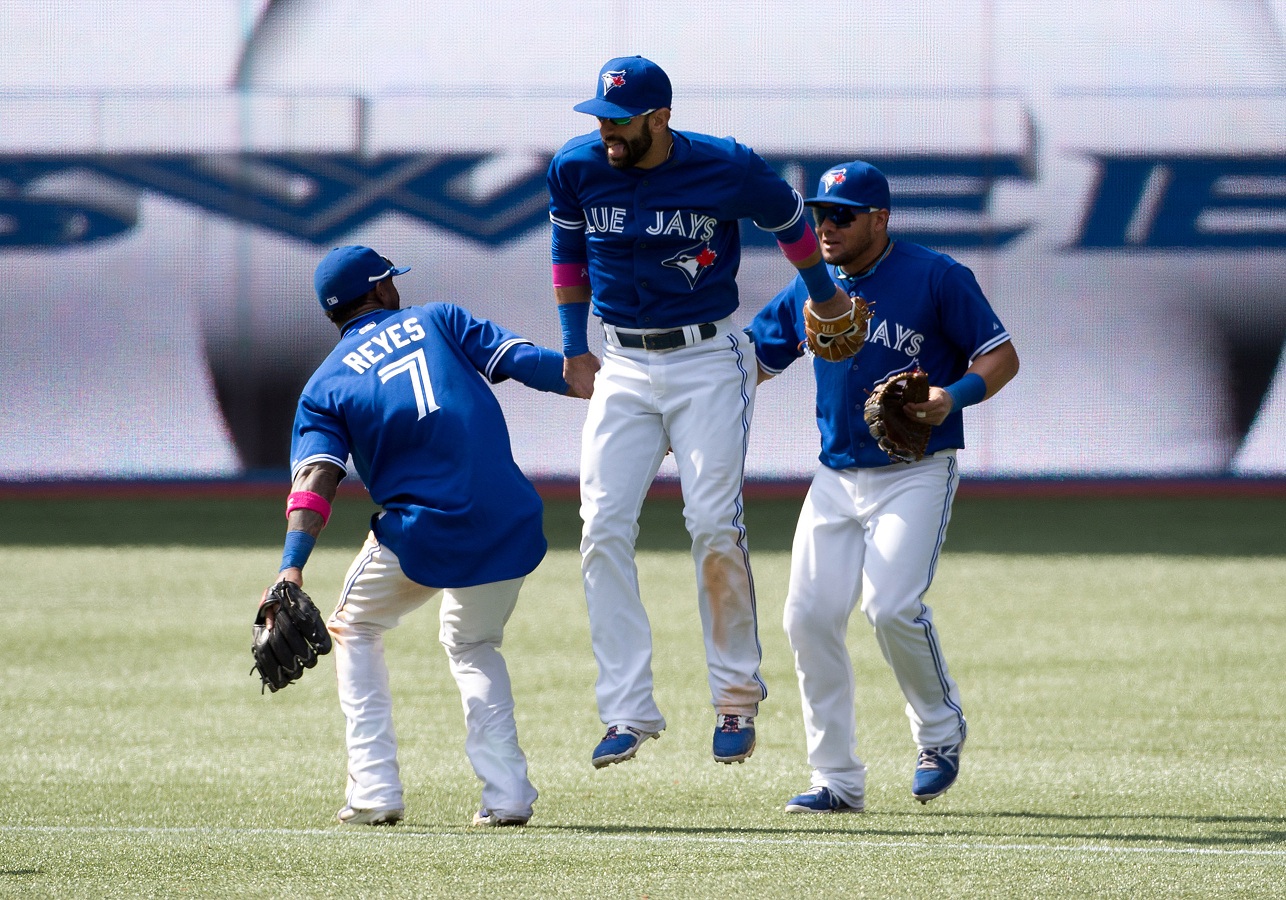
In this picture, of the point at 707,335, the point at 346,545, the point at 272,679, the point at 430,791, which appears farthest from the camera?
the point at 346,545

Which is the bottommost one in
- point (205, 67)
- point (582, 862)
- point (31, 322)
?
point (31, 322)

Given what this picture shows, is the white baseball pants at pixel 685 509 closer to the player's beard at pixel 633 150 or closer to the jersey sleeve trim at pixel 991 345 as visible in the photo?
the player's beard at pixel 633 150

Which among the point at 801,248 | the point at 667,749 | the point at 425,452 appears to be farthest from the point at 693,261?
the point at 667,749

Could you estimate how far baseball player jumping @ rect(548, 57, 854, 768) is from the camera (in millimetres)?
5520

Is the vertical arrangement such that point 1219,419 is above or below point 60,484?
above

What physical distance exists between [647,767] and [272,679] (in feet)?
6.48

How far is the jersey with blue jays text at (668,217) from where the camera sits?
5.52 m

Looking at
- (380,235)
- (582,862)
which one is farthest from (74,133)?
(582,862)

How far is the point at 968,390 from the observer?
18.1 ft

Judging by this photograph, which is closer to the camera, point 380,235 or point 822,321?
point 822,321

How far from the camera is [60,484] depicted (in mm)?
17625

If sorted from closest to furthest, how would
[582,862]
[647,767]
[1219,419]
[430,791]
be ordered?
1. [582,862]
2. [430,791]
3. [647,767]
4. [1219,419]

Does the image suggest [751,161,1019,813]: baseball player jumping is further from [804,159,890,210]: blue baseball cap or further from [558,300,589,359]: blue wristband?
[558,300,589,359]: blue wristband

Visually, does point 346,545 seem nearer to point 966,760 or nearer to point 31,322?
point 31,322
